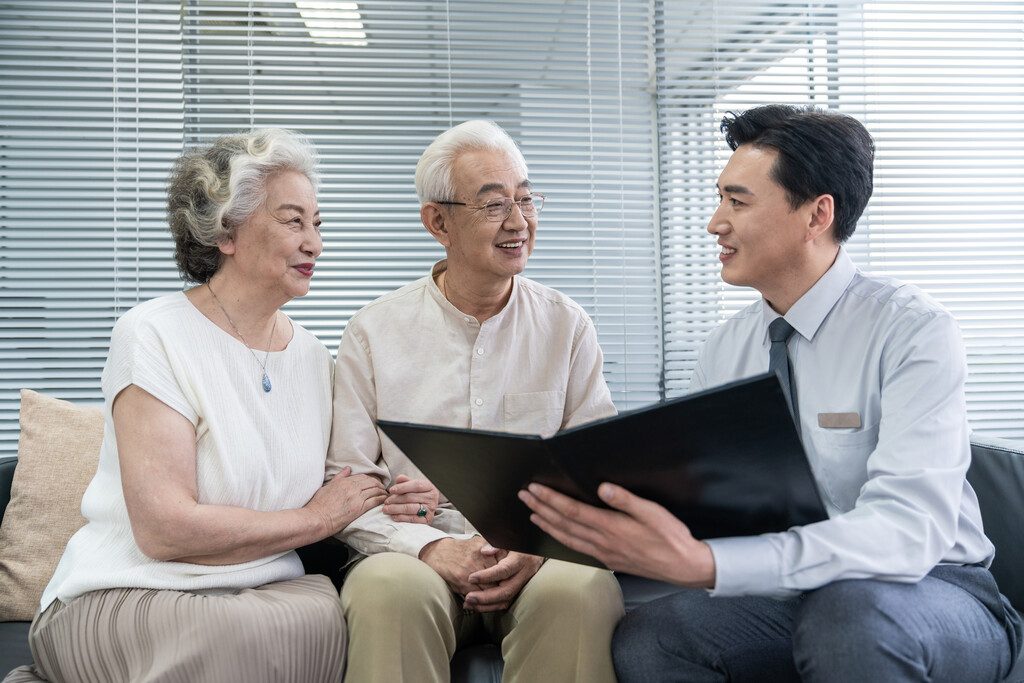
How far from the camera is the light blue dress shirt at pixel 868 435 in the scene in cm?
112

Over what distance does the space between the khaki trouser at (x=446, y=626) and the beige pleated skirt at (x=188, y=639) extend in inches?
2.8

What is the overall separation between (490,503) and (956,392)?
0.80 m

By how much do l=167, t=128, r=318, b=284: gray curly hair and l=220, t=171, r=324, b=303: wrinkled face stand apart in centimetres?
2

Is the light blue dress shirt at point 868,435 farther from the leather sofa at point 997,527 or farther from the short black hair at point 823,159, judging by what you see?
the leather sofa at point 997,527

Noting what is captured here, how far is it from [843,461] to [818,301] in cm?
33

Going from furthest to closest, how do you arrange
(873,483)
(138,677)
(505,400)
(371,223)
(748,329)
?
(371,223), (505,400), (748,329), (138,677), (873,483)

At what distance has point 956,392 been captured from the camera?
127cm

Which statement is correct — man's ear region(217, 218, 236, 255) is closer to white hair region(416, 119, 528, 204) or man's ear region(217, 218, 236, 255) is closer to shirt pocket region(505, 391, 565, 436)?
white hair region(416, 119, 528, 204)

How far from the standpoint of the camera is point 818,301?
1.52 metres

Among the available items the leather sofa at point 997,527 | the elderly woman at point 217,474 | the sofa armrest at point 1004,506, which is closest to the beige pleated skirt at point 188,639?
the elderly woman at point 217,474

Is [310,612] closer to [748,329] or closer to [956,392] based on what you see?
[748,329]

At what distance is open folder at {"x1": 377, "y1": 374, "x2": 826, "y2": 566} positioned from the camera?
3.11 ft

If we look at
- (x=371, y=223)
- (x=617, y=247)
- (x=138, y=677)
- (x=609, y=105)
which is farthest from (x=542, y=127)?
(x=138, y=677)

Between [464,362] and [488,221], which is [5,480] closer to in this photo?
[464,362]
